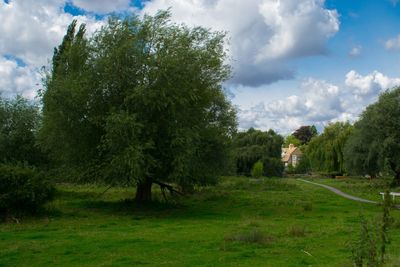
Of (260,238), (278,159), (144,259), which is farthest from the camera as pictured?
(278,159)

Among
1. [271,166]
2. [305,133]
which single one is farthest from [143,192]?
[305,133]

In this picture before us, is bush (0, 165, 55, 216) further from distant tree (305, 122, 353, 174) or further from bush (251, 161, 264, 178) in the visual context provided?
distant tree (305, 122, 353, 174)

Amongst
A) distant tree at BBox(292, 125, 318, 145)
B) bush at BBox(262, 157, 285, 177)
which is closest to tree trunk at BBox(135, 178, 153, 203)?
bush at BBox(262, 157, 285, 177)

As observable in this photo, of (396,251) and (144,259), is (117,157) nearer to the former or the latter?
(144,259)

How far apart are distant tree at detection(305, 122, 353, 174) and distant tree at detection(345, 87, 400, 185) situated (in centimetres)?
2548

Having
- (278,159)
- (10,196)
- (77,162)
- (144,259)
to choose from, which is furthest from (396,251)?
(278,159)

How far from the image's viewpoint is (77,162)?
87.0 feet

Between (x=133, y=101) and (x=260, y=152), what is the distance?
185 ft

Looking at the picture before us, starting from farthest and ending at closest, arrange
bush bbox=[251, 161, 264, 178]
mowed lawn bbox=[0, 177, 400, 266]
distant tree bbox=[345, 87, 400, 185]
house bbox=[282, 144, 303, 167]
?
1. house bbox=[282, 144, 303, 167]
2. bush bbox=[251, 161, 264, 178]
3. distant tree bbox=[345, 87, 400, 185]
4. mowed lawn bbox=[0, 177, 400, 266]

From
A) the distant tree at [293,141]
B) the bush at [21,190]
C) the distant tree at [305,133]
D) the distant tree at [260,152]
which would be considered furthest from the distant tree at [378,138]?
the distant tree at [293,141]

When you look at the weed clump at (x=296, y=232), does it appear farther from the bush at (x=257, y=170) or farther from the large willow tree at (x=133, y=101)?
the bush at (x=257, y=170)

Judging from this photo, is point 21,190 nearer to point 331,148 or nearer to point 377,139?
point 377,139

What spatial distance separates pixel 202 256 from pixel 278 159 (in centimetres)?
7096

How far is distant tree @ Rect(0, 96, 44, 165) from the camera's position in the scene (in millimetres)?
33719
